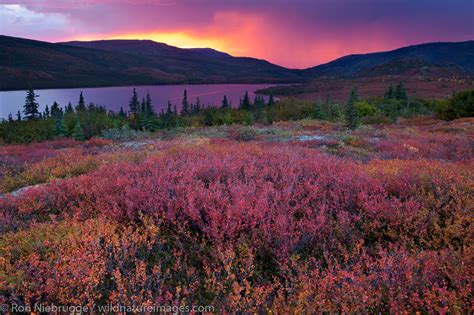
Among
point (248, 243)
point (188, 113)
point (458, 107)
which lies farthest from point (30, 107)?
point (458, 107)

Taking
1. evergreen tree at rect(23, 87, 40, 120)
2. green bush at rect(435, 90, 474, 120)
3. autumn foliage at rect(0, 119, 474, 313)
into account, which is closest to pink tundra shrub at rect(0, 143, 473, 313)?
autumn foliage at rect(0, 119, 474, 313)

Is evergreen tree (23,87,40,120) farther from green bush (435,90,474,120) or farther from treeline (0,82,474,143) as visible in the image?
green bush (435,90,474,120)

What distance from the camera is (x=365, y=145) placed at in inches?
587

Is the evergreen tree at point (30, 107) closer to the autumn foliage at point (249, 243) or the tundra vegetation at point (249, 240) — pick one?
the tundra vegetation at point (249, 240)

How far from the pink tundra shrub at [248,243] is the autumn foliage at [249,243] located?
0.03m

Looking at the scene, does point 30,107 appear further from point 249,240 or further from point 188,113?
point 249,240

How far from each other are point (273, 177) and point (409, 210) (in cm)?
267

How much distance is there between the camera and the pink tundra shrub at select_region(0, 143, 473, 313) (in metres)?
3.05

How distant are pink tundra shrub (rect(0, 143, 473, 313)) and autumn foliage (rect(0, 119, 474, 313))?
0.03m

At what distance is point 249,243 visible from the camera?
410 centimetres

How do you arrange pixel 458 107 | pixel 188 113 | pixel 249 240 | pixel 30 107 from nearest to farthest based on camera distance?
pixel 249 240, pixel 458 107, pixel 30 107, pixel 188 113

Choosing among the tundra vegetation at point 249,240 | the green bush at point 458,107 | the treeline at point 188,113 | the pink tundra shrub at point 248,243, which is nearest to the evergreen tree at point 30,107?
the treeline at point 188,113

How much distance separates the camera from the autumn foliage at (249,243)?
305cm

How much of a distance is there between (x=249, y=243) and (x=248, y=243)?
0.04 m
